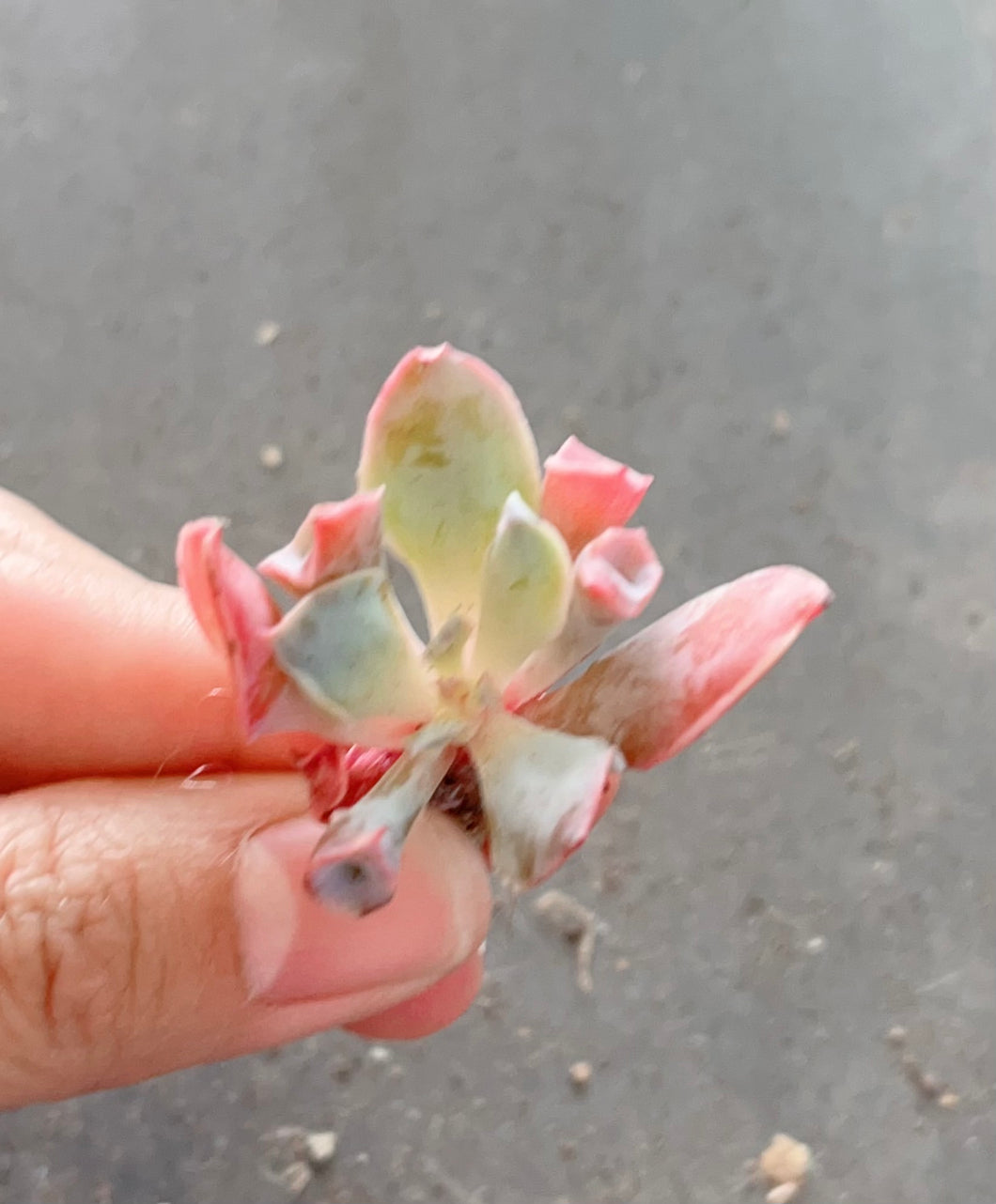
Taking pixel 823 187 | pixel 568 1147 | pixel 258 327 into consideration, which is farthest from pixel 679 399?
pixel 568 1147

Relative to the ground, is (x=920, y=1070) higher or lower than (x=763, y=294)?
lower

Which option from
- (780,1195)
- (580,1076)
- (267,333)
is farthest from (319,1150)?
(267,333)

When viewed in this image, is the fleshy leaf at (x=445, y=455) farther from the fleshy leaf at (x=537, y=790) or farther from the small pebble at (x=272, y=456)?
the small pebble at (x=272, y=456)

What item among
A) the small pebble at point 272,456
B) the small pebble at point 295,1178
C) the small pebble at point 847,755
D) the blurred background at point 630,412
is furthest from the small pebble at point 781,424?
the small pebble at point 295,1178

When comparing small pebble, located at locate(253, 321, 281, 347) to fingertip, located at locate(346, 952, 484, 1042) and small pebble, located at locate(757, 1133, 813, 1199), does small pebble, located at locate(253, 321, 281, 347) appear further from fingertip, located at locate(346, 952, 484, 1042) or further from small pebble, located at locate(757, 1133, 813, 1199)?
small pebble, located at locate(757, 1133, 813, 1199)

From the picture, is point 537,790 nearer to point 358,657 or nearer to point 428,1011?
point 358,657

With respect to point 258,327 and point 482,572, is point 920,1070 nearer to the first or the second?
point 482,572
